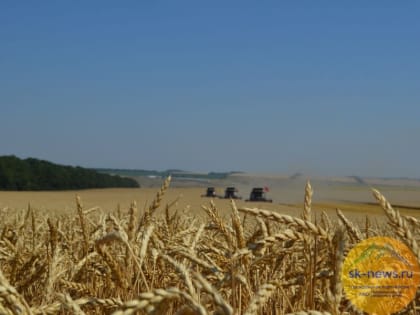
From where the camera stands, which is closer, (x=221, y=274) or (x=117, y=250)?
(x=221, y=274)

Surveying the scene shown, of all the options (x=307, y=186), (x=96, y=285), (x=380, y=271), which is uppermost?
(x=307, y=186)

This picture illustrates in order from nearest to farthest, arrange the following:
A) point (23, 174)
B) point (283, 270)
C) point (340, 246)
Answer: point (340, 246), point (283, 270), point (23, 174)

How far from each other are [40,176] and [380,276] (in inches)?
1913

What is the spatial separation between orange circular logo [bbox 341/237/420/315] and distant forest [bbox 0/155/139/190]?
153 feet

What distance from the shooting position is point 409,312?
77.5 inches

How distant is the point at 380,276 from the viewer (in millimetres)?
2068

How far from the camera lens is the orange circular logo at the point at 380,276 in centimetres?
199

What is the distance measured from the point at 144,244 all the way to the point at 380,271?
2.52 ft

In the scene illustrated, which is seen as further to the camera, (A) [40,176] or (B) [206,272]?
(A) [40,176]

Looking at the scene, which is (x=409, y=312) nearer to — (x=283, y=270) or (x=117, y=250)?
(x=283, y=270)

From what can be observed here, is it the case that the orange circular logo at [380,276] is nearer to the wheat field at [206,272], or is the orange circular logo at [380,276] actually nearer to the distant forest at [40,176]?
the wheat field at [206,272]

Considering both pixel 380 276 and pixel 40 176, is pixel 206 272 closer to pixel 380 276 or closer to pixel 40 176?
pixel 380 276

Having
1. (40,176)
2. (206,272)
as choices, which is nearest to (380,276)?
(206,272)

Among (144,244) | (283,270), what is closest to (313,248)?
(144,244)
